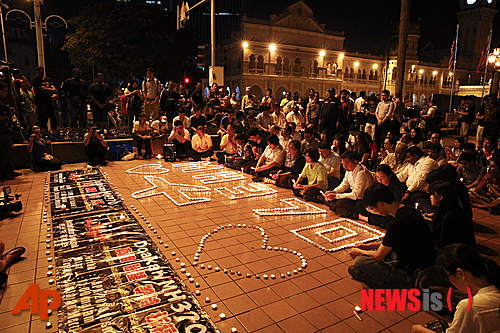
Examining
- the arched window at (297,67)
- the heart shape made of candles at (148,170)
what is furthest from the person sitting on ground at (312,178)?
the arched window at (297,67)

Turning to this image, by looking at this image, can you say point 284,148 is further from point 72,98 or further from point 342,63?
point 342,63

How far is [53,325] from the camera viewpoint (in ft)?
11.4

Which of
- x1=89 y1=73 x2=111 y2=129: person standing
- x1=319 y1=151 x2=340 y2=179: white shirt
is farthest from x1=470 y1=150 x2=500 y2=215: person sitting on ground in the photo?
x1=89 y1=73 x2=111 y2=129: person standing

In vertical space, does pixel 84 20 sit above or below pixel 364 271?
above

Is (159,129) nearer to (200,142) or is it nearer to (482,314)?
(200,142)

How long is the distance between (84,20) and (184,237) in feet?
85.6

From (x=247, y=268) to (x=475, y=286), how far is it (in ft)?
8.79

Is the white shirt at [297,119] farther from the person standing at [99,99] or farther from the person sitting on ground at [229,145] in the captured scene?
the person standing at [99,99]

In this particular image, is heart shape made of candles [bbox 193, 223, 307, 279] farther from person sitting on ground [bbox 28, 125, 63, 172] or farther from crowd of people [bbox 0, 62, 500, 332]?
person sitting on ground [bbox 28, 125, 63, 172]

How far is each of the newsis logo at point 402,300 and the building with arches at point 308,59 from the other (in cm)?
3860

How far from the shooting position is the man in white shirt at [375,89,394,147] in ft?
38.1

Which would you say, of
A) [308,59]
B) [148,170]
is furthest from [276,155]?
[308,59]

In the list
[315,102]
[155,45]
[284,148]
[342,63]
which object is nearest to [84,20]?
[155,45]

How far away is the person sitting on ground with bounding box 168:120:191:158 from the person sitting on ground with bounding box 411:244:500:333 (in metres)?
10.3
